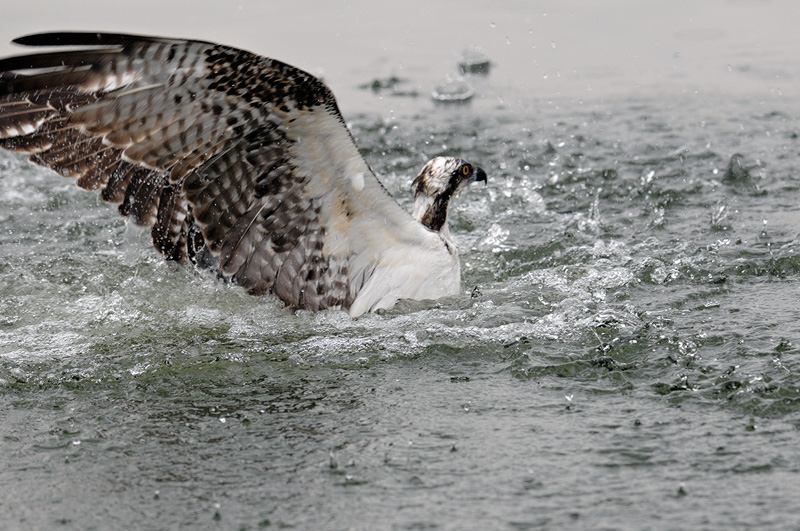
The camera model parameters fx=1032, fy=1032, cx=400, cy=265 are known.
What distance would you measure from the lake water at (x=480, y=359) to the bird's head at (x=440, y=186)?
0.41 meters

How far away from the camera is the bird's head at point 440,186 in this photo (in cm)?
579

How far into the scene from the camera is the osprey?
4566 mm

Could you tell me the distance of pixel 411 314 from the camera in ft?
17.1

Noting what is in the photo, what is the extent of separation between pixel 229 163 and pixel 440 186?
4.52ft

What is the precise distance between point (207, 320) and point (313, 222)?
2.45 feet

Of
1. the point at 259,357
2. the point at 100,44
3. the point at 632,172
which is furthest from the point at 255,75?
the point at 632,172

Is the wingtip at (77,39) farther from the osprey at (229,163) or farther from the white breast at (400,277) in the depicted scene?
the white breast at (400,277)

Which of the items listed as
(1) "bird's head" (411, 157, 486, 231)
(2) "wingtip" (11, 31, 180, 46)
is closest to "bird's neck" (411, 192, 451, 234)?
(1) "bird's head" (411, 157, 486, 231)

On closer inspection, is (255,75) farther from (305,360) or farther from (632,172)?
(632,172)

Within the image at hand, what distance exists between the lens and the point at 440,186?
5805 millimetres

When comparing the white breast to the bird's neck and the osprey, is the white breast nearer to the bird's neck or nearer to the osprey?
the osprey

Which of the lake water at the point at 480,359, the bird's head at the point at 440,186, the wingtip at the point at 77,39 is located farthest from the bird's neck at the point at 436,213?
the wingtip at the point at 77,39

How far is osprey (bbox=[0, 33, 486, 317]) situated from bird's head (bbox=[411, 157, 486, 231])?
18mm

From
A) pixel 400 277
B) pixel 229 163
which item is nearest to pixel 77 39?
pixel 229 163
